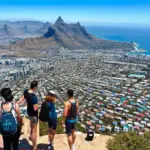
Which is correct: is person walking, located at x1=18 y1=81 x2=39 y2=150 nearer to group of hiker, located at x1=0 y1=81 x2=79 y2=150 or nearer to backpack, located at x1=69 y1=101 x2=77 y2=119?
group of hiker, located at x1=0 y1=81 x2=79 y2=150

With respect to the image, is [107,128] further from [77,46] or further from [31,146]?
[77,46]

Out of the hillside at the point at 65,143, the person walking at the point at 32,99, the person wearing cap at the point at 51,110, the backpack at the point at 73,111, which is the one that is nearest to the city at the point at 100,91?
the hillside at the point at 65,143

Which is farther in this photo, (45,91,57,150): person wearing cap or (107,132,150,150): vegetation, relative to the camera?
(107,132,150,150): vegetation

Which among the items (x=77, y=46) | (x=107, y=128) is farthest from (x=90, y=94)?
(x=77, y=46)

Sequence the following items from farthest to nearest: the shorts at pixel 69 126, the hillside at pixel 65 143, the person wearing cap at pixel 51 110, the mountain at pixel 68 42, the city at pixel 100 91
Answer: the mountain at pixel 68 42
the city at pixel 100 91
the hillside at pixel 65 143
the shorts at pixel 69 126
the person wearing cap at pixel 51 110

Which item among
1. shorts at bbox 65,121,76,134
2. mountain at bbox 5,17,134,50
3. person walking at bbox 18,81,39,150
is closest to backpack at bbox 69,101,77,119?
shorts at bbox 65,121,76,134

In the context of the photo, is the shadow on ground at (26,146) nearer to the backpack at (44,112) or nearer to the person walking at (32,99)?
the person walking at (32,99)

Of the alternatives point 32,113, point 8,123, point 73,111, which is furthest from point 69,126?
point 8,123

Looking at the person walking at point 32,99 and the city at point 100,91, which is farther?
the city at point 100,91
